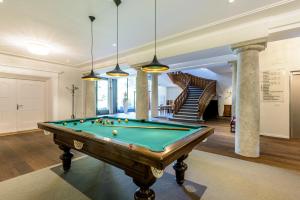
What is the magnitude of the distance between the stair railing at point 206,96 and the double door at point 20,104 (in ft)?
26.3

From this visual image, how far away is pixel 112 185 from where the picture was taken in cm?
253

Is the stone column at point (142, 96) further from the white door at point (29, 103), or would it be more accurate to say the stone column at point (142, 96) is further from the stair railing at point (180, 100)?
the white door at point (29, 103)

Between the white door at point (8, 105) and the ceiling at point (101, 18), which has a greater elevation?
the ceiling at point (101, 18)

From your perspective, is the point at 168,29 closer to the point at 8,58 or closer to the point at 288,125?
the point at 288,125

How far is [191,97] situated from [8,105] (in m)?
9.50

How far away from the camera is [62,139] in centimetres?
275

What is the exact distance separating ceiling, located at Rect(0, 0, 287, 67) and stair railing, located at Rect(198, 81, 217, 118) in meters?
5.47

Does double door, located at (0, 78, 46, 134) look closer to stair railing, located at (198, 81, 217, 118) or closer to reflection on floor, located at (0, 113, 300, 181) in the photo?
reflection on floor, located at (0, 113, 300, 181)

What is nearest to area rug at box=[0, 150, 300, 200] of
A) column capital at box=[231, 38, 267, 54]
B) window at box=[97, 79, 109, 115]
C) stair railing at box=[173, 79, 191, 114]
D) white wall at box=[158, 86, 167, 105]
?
column capital at box=[231, 38, 267, 54]

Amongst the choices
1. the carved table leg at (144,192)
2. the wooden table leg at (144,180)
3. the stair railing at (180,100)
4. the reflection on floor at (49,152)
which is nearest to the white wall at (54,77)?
the reflection on floor at (49,152)

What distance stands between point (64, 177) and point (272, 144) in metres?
5.60

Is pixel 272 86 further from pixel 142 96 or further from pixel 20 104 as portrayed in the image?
pixel 20 104

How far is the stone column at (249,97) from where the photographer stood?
3.50 metres

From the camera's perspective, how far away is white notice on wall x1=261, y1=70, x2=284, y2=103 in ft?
17.6
